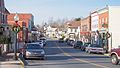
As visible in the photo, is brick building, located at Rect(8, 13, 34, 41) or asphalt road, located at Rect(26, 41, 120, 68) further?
brick building, located at Rect(8, 13, 34, 41)

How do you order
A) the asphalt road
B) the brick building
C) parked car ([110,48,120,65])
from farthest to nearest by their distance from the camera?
the brick building
parked car ([110,48,120,65])
the asphalt road

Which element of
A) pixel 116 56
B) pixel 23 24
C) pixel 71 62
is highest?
pixel 23 24

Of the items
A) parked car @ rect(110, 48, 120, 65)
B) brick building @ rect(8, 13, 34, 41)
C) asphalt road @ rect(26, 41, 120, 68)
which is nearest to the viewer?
asphalt road @ rect(26, 41, 120, 68)

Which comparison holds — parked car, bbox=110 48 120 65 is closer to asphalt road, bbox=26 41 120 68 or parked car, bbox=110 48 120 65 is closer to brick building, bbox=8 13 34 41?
asphalt road, bbox=26 41 120 68

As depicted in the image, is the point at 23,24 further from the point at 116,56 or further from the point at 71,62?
the point at 116,56

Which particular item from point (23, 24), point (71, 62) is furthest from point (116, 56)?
point (23, 24)

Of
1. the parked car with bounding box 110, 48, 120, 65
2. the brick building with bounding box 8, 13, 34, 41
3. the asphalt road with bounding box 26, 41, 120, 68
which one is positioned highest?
the brick building with bounding box 8, 13, 34, 41

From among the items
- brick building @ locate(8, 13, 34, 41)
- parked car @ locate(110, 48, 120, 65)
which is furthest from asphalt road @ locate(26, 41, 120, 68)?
brick building @ locate(8, 13, 34, 41)

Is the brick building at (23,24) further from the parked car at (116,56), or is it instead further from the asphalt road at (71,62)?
the parked car at (116,56)

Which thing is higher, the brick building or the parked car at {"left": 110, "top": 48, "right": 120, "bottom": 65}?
the brick building

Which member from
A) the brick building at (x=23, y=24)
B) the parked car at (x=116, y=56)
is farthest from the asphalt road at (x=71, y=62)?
the brick building at (x=23, y=24)

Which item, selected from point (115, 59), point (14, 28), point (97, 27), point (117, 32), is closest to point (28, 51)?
point (14, 28)

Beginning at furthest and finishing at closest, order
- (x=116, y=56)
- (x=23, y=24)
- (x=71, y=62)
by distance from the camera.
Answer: (x=23, y=24)
(x=71, y=62)
(x=116, y=56)

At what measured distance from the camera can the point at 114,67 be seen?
2762 centimetres
